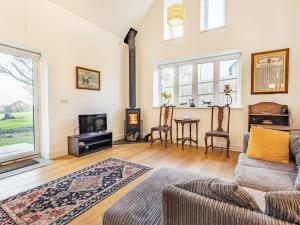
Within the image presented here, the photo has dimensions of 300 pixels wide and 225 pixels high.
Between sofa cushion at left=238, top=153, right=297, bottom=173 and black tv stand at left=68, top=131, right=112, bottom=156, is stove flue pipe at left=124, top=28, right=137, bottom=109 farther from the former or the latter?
sofa cushion at left=238, top=153, right=297, bottom=173

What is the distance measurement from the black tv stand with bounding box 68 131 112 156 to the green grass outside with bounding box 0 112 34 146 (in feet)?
2.64

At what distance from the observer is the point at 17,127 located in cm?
338

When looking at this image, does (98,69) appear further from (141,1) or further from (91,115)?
(141,1)

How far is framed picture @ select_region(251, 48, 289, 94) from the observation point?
342cm

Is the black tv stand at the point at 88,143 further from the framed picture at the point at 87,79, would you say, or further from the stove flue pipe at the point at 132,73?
the stove flue pipe at the point at 132,73

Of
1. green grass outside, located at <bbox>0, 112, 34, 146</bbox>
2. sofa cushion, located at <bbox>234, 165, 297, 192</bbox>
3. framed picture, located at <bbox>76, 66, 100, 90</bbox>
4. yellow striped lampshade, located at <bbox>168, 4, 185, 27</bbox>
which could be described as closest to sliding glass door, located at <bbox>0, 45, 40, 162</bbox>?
green grass outside, located at <bbox>0, 112, 34, 146</bbox>

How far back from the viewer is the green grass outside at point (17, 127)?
10.5 ft

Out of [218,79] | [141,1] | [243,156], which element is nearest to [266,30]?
[218,79]

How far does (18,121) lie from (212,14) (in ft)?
16.3

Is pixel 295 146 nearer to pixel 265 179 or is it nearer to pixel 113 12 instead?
pixel 265 179

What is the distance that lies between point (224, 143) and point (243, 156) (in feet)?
6.20

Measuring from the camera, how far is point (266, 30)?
3566mm

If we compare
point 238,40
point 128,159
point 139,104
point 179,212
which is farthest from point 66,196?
point 238,40

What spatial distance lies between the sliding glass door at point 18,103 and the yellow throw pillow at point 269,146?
3.98 meters
